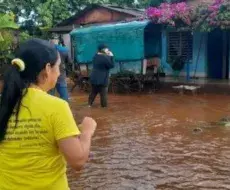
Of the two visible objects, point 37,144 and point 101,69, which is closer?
point 37,144

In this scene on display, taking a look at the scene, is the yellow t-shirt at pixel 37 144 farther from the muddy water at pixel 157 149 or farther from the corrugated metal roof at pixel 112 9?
the corrugated metal roof at pixel 112 9

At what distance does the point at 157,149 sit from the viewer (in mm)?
6621

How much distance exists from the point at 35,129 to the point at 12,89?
217mm

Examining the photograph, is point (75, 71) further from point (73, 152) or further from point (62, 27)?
point (73, 152)

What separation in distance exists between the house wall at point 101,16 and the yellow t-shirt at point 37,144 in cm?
1642

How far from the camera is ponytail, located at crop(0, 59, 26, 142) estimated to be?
201cm

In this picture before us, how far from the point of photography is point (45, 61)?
6.73ft

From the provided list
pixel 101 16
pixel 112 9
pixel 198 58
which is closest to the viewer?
pixel 198 58

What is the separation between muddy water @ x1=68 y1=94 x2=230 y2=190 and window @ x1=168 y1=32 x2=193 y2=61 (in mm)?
6081

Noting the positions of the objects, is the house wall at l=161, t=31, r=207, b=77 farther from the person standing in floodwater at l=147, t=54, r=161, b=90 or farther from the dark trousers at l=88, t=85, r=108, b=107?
the dark trousers at l=88, t=85, r=108, b=107

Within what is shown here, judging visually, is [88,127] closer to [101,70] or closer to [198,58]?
[101,70]

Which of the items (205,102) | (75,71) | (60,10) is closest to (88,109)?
(205,102)

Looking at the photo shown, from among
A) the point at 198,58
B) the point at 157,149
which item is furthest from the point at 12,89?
the point at 198,58

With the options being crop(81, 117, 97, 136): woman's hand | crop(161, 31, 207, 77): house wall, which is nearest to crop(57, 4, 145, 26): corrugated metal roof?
crop(161, 31, 207, 77): house wall
